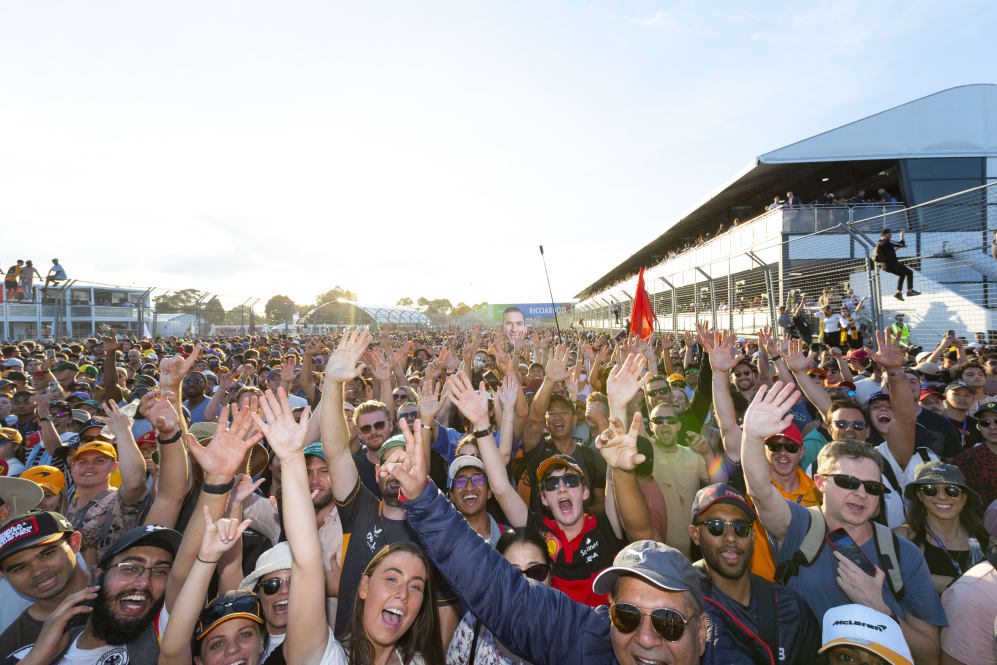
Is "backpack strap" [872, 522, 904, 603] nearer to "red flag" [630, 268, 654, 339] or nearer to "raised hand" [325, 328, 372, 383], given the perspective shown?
"raised hand" [325, 328, 372, 383]

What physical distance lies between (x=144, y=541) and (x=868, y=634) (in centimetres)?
326

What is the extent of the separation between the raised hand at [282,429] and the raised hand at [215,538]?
343 millimetres

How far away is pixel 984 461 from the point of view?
3.95m

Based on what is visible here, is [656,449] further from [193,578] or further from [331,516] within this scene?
[193,578]

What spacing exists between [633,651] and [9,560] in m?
2.99

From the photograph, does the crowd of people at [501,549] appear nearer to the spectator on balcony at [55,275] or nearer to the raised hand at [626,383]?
the raised hand at [626,383]

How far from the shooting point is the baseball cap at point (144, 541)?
2.48 metres

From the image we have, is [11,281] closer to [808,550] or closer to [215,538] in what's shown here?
[215,538]

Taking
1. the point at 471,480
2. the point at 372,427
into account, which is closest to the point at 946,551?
the point at 471,480

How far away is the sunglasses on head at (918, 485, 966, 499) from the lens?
2852 mm

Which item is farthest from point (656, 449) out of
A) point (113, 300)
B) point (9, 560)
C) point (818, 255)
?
point (113, 300)


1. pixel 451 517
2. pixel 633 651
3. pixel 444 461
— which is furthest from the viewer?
pixel 444 461

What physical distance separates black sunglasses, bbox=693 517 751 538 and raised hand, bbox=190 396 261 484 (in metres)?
2.34

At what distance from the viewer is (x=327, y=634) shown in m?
2.19
